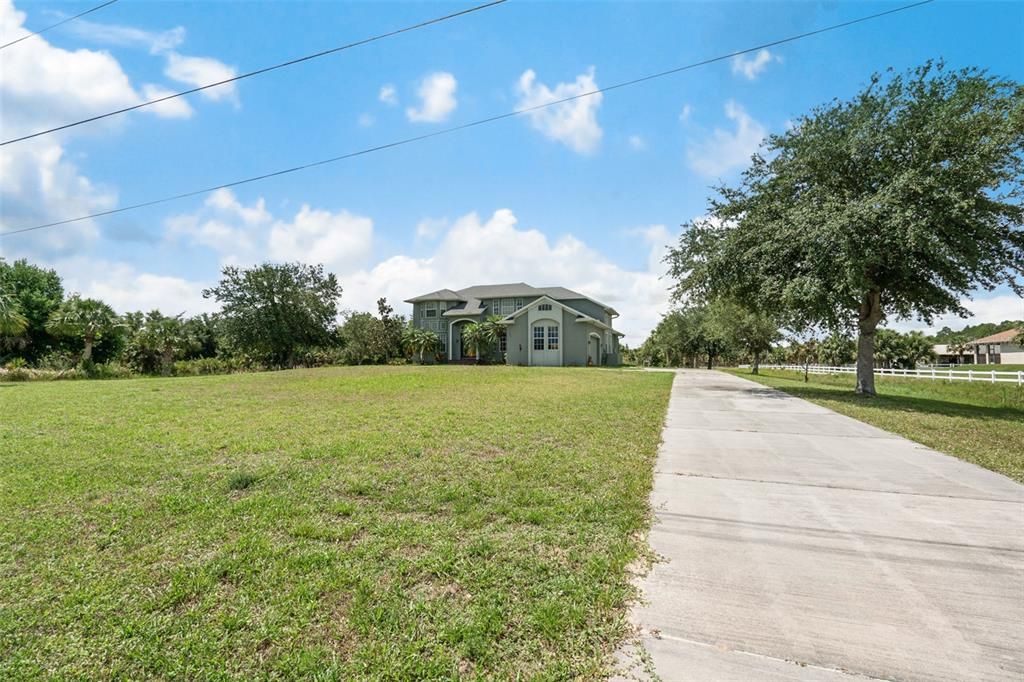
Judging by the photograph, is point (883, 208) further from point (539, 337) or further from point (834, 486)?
point (539, 337)

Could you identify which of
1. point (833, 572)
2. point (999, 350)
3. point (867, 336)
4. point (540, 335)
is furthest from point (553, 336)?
point (999, 350)

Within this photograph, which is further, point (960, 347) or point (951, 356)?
point (951, 356)

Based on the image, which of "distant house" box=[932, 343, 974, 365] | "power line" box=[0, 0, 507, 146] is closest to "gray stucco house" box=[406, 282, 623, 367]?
"power line" box=[0, 0, 507, 146]

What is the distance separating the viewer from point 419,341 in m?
34.8

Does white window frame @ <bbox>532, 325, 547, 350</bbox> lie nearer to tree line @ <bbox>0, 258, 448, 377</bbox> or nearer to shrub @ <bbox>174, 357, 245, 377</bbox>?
tree line @ <bbox>0, 258, 448, 377</bbox>

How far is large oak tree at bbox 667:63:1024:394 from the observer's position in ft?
36.4

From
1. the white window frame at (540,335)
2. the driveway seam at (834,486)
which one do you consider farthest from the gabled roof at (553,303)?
the driveway seam at (834,486)

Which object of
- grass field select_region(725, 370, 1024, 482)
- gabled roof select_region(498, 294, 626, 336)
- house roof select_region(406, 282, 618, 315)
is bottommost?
grass field select_region(725, 370, 1024, 482)

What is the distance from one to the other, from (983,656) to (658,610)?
4.84ft

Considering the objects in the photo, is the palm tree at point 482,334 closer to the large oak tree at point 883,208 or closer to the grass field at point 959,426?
the large oak tree at point 883,208

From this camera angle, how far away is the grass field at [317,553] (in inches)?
81.7

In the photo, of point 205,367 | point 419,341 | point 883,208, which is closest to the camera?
point 883,208

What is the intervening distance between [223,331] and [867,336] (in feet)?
136

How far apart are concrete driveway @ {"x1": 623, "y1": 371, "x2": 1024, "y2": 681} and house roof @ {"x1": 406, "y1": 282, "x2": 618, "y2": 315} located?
32.3 metres
